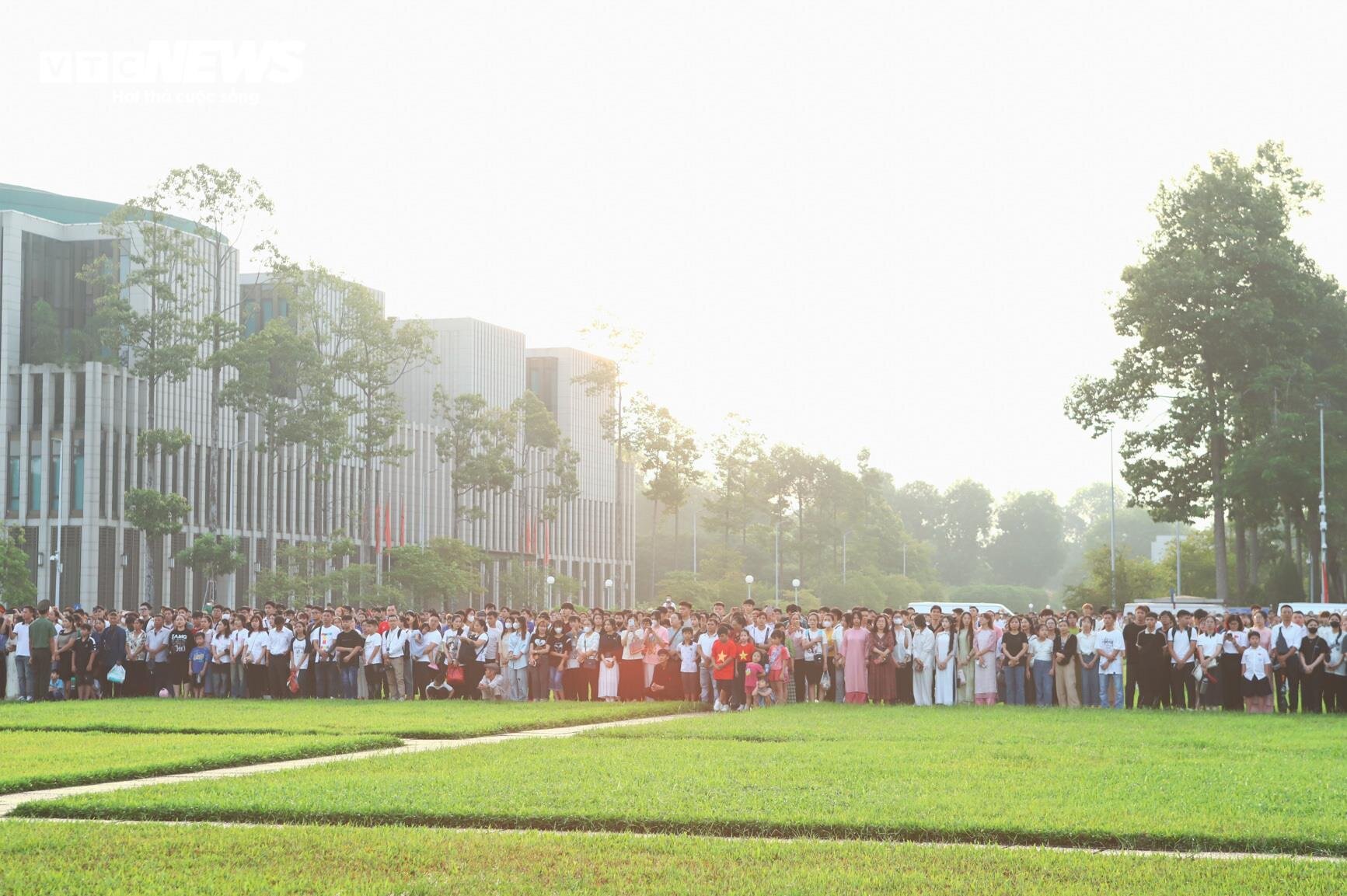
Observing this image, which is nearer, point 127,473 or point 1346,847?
point 1346,847

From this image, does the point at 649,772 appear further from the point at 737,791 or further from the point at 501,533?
the point at 501,533

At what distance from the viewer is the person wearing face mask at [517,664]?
29.6 meters

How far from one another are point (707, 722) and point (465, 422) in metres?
52.1

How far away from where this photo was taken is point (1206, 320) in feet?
178

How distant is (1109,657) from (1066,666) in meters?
0.89

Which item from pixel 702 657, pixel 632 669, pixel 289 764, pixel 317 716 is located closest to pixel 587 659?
pixel 632 669

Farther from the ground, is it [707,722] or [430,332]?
[430,332]

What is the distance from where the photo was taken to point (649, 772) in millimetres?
14914

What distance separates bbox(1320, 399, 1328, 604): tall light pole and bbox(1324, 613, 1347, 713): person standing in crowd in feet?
90.9

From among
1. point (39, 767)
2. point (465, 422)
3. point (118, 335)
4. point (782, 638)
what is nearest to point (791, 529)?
point (465, 422)

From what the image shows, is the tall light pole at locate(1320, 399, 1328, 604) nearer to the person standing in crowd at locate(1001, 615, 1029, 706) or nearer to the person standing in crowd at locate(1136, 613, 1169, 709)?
the person standing in crowd at locate(1136, 613, 1169, 709)

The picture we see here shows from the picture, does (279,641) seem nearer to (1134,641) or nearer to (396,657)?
(396,657)

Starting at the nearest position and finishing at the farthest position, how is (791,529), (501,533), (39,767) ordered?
(39,767), (501,533), (791,529)

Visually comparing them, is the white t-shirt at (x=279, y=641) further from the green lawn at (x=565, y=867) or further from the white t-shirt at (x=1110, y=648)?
the green lawn at (x=565, y=867)
